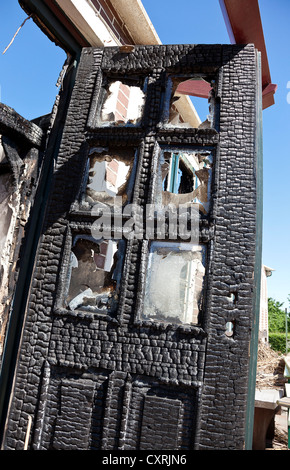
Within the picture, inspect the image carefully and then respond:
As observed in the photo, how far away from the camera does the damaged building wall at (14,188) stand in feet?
6.27

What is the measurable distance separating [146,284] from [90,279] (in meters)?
0.69

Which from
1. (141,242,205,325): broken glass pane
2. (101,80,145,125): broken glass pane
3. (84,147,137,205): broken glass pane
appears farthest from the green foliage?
(84,147,137,205): broken glass pane

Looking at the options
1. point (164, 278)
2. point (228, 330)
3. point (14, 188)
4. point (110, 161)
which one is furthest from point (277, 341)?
point (14, 188)

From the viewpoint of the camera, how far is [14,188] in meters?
2.04

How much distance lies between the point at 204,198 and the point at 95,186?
1.03 meters

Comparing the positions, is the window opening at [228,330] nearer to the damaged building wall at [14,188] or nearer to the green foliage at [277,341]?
the damaged building wall at [14,188]

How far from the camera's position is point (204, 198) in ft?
5.97

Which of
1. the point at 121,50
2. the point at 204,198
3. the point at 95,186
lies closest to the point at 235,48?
the point at 121,50

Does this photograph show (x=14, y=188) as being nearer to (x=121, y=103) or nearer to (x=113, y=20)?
(x=121, y=103)

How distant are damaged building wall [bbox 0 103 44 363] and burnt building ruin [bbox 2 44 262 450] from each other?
0.18ft

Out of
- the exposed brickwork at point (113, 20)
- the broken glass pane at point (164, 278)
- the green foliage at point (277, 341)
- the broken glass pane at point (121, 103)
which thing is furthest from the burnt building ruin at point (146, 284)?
the green foliage at point (277, 341)

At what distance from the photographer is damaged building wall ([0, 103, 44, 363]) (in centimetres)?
191

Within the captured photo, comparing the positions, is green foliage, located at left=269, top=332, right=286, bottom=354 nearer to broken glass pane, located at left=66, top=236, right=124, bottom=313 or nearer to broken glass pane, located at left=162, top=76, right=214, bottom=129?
broken glass pane, located at left=162, top=76, right=214, bottom=129

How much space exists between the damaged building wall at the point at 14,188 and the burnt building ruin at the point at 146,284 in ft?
0.18
